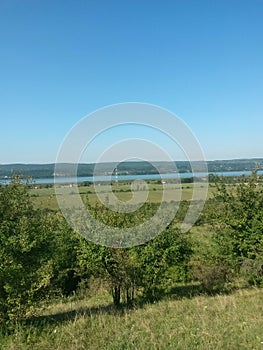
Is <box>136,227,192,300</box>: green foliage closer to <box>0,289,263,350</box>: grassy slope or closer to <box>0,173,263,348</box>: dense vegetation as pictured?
<box>0,173,263,348</box>: dense vegetation

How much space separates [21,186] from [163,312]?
5.21 meters

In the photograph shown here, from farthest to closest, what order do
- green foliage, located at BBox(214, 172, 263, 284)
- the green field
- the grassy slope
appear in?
1. green foliage, located at BBox(214, 172, 263, 284)
2. the green field
3. the grassy slope

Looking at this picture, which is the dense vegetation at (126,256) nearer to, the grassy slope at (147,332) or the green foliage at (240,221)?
the green foliage at (240,221)

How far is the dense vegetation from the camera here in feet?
22.8

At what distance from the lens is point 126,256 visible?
10.5 metres

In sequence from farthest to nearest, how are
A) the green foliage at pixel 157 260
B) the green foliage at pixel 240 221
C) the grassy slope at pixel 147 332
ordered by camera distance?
the green foliage at pixel 240 221
the green foliage at pixel 157 260
the grassy slope at pixel 147 332

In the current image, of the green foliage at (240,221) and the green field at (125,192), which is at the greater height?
the green field at (125,192)

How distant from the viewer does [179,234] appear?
13586 millimetres

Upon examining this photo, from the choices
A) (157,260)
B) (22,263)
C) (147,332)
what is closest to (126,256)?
(157,260)

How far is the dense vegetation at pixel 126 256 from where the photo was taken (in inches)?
274

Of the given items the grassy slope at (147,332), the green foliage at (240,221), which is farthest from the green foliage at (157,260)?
the grassy slope at (147,332)

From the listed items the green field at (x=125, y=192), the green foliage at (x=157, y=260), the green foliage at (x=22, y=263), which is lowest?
the green foliage at (x=157, y=260)

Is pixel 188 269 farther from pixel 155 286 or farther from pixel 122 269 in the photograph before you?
pixel 122 269

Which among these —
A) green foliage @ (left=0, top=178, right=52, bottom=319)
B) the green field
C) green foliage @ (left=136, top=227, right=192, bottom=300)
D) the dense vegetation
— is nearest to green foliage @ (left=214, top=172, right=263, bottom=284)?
the dense vegetation
